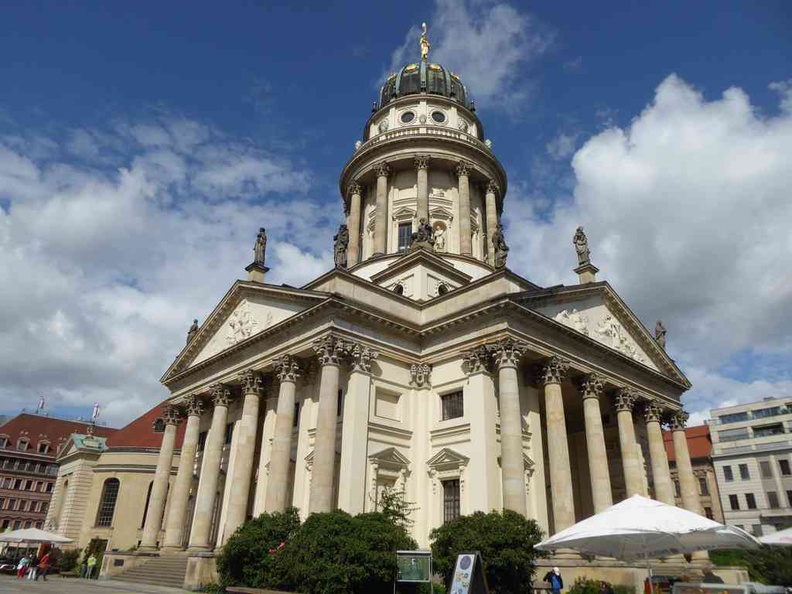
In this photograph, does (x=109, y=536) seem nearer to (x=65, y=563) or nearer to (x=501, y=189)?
(x=65, y=563)

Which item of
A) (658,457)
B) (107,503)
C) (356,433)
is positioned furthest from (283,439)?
(107,503)

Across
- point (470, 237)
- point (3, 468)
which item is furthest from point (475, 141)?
point (3, 468)

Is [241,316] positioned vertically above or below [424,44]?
→ below

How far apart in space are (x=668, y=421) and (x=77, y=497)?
4383cm

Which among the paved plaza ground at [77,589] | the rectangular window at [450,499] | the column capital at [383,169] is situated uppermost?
the column capital at [383,169]

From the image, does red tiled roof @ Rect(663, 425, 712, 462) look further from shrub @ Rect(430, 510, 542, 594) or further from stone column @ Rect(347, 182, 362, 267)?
shrub @ Rect(430, 510, 542, 594)

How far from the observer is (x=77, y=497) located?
4678cm

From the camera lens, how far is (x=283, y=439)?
2691cm

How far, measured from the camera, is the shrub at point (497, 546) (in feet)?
64.2

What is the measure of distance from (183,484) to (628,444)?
80.1 ft

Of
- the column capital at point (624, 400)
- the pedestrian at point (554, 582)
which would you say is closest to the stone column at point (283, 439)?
the pedestrian at point (554, 582)

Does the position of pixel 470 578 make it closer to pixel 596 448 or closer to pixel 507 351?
pixel 507 351

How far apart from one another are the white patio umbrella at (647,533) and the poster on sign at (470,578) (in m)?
1.50

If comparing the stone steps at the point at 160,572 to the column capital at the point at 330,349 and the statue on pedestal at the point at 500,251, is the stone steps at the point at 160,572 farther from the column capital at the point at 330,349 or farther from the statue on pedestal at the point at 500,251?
the statue on pedestal at the point at 500,251
